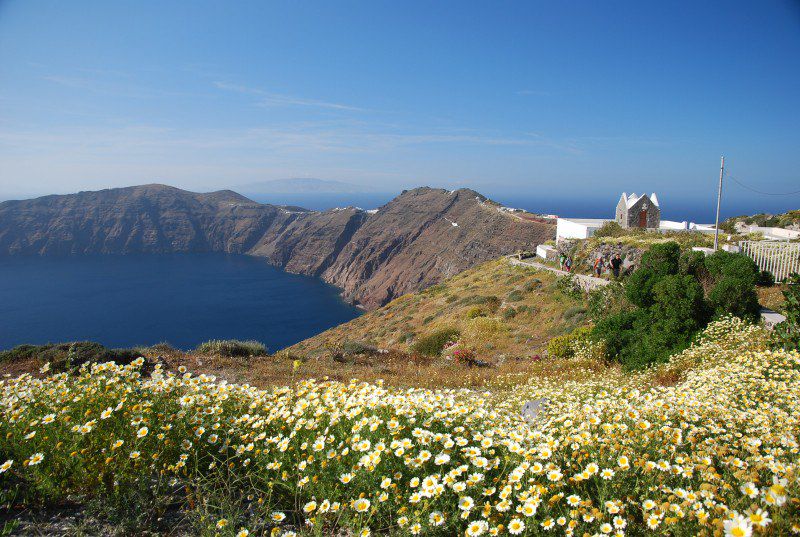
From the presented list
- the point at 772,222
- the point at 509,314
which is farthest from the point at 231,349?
the point at 772,222

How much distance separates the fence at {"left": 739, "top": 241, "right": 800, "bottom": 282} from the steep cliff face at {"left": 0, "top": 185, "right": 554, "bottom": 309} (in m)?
41.2

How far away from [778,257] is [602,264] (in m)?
7.45

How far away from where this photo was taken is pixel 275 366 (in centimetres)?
1242

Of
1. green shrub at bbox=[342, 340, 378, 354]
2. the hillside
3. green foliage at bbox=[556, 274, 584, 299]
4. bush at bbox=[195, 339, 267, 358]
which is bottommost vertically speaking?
green shrub at bbox=[342, 340, 378, 354]

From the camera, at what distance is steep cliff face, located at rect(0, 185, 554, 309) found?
3123 inches

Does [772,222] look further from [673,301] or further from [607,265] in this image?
[673,301]

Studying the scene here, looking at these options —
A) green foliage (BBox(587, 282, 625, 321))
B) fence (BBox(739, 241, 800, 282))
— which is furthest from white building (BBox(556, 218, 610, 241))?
green foliage (BBox(587, 282, 625, 321))

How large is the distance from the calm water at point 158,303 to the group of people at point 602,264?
4923 centimetres

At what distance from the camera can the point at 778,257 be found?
1630 cm

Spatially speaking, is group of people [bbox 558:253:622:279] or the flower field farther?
group of people [bbox 558:253:622:279]

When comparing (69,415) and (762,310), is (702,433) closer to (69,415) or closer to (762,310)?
(69,415)

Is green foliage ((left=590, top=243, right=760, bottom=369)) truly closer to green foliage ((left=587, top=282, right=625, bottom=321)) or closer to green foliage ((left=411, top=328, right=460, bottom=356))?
green foliage ((left=587, top=282, right=625, bottom=321))

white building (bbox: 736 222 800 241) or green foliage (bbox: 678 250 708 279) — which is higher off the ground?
white building (bbox: 736 222 800 241)

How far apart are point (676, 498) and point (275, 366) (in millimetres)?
11219
